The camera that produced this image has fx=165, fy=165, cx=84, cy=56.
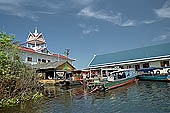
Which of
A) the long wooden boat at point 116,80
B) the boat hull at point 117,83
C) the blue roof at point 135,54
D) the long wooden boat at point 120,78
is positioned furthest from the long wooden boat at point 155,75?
the blue roof at point 135,54

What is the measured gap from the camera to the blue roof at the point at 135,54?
31333mm

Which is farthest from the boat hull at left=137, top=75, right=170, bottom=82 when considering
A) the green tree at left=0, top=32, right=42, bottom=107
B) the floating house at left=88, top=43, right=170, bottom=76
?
the green tree at left=0, top=32, right=42, bottom=107

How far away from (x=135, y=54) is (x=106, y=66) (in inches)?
259

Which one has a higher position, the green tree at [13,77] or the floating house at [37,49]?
the floating house at [37,49]

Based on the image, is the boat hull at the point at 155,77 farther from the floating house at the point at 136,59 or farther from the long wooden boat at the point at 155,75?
the floating house at the point at 136,59

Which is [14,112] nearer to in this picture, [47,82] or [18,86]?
[18,86]

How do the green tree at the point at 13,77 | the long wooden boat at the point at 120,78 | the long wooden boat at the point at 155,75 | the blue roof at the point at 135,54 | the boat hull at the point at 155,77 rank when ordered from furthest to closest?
the blue roof at the point at 135,54
the long wooden boat at the point at 155,75
the boat hull at the point at 155,77
the long wooden boat at the point at 120,78
the green tree at the point at 13,77

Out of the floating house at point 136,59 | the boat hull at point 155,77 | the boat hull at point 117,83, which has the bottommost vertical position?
the boat hull at point 117,83

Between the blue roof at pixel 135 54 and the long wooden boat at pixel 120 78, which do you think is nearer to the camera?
the long wooden boat at pixel 120 78

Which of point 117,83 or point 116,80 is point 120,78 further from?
point 116,80

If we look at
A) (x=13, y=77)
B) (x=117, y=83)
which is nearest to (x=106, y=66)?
(x=117, y=83)

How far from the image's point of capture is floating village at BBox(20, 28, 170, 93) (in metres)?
24.5

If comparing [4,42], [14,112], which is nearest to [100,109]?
[14,112]

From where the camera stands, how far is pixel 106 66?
117ft
